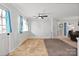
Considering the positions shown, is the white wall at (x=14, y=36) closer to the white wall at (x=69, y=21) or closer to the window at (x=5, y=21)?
the window at (x=5, y=21)

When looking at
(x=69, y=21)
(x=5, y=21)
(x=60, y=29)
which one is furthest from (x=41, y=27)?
(x=5, y=21)

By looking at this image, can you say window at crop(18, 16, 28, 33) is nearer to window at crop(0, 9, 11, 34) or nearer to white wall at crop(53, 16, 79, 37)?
window at crop(0, 9, 11, 34)

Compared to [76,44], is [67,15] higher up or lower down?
higher up

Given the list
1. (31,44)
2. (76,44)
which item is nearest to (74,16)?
(76,44)

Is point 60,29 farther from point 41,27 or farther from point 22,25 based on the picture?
point 22,25

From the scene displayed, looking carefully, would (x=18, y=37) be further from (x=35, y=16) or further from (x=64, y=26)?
(x=64, y=26)

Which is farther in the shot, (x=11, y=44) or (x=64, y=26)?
(x=11, y=44)

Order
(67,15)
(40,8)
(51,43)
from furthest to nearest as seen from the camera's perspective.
A: (51,43), (67,15), (40,8)

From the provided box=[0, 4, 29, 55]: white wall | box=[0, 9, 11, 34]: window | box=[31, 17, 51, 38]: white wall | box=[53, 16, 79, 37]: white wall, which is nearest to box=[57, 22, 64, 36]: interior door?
box=[53, 16, 79, 37]: white wall

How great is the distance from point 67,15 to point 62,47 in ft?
2.45

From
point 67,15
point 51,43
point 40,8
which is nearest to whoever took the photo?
point 40,8

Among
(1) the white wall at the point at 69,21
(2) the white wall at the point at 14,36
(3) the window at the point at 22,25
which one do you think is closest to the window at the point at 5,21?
(2) the white wall at the point at 14,36

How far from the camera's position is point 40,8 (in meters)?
2.71

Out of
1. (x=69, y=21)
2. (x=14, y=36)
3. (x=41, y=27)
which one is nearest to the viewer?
(x=69, y=21)
